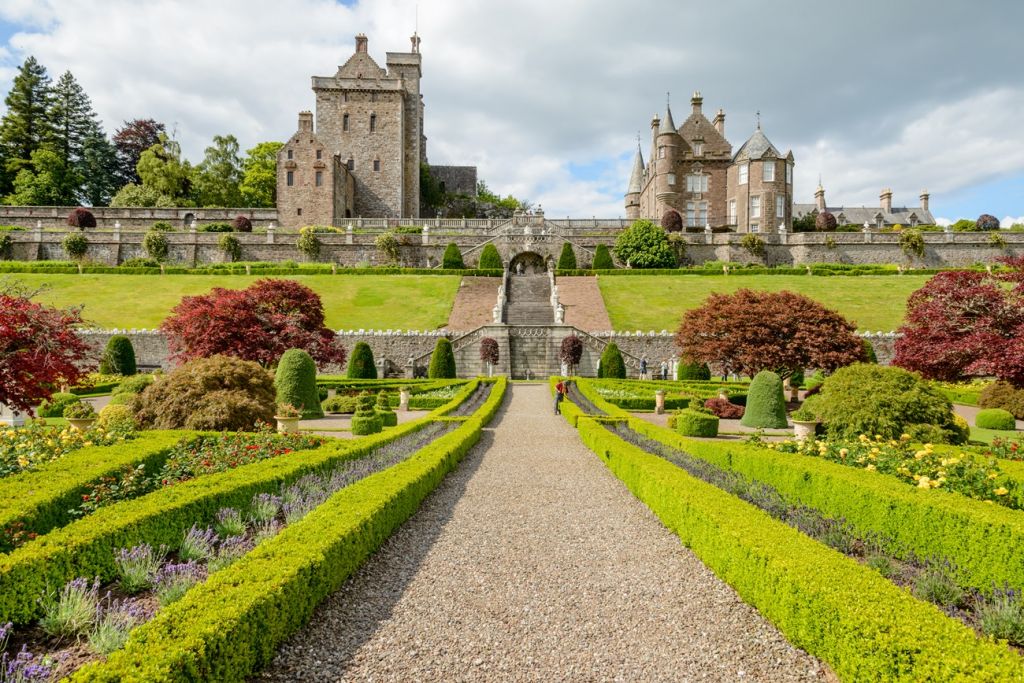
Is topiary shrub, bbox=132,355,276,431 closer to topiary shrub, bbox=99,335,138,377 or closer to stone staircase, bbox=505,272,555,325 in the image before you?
topiary shrub, bbox=99,335,138,377

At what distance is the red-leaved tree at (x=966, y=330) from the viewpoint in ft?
49.6

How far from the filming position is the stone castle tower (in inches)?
2194

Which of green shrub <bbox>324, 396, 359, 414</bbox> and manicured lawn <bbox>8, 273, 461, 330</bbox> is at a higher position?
manicured lawn <bbox>8, 273, 461, 330</bbox>

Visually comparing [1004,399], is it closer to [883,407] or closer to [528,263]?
[883,407]

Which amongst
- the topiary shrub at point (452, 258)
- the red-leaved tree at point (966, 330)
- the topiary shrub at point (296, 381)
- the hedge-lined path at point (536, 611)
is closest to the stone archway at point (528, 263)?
the topiary shrub at point (452, 258)

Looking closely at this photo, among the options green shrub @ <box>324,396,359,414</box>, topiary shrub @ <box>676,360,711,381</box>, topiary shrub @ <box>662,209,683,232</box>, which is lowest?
green shrub @ <box>324,396,359,414</box>

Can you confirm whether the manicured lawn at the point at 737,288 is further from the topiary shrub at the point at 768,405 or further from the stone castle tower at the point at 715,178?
the topiary shrub at the point at 768,405

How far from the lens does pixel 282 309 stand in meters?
25.2

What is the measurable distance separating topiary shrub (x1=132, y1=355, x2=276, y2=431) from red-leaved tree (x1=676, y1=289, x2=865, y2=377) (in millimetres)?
16383

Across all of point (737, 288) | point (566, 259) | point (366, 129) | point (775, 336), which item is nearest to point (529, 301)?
point (566, 259)

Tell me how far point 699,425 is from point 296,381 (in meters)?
11.7

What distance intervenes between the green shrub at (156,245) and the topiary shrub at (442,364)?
32.6 m

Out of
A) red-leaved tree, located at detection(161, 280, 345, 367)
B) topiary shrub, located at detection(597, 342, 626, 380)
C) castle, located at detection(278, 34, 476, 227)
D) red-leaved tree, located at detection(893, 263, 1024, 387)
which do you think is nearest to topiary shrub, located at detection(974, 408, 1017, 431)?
red-leaved tree, located at detection(893, 263, 1024, 387)

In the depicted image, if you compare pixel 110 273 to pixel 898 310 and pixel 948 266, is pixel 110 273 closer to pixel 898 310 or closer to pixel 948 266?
pixel 898 310
